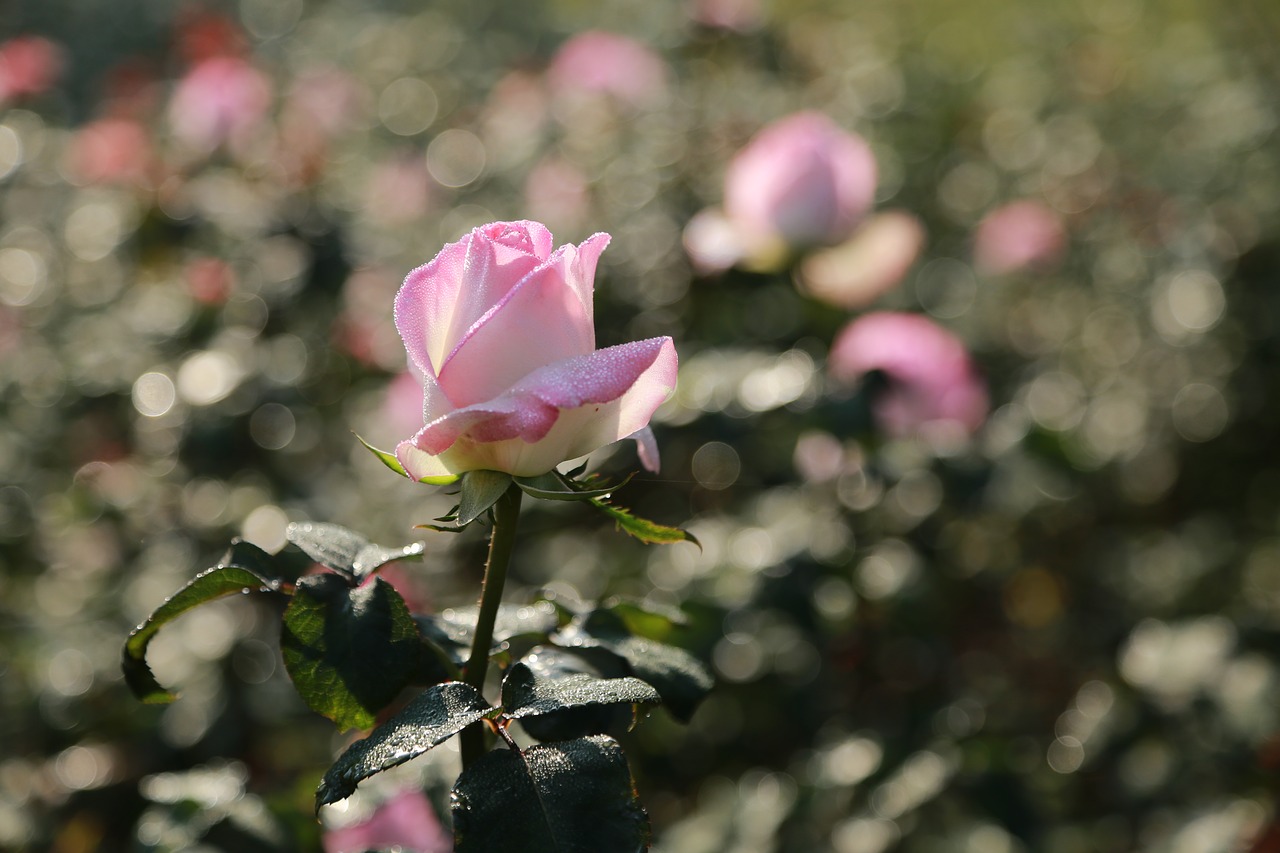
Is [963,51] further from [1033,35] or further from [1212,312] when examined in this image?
[1212,312]

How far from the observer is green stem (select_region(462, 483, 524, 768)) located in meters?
0.49

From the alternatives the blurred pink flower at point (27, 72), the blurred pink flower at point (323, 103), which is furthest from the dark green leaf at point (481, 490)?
the blurred pink flower at point (27, 72)

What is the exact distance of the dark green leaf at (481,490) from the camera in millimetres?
480

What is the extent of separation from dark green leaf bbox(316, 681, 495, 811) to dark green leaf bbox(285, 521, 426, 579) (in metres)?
0.09

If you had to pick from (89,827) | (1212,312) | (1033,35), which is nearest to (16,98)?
(89,827)

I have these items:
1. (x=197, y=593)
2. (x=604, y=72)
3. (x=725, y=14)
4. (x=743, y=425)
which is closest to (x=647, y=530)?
(x=197, y=593)

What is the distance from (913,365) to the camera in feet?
4.10

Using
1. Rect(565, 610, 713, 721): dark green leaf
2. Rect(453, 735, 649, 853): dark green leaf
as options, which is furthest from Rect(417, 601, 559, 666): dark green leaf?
Rect(453, 735, 649, 853): dark green leaf

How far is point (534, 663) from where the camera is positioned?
50 cm

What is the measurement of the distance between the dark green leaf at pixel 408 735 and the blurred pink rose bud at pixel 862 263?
1.00 meters

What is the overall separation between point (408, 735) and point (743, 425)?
690mm

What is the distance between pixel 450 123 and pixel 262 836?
90.1 inches

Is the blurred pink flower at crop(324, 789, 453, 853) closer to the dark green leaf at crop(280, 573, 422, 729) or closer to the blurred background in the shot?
the blurred background

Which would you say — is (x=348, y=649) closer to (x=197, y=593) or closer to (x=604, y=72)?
(x=197, y=593)
